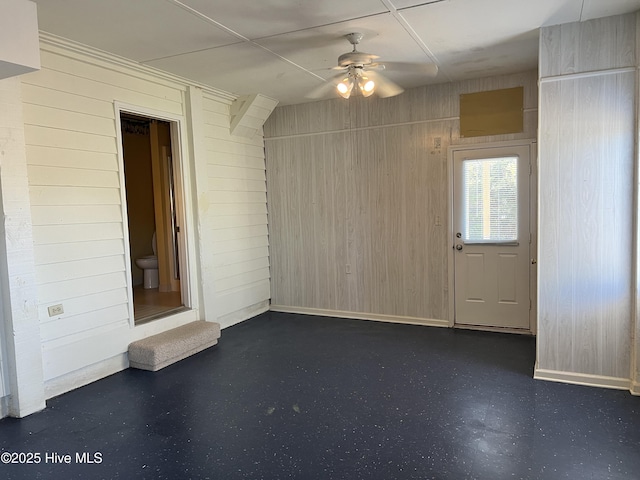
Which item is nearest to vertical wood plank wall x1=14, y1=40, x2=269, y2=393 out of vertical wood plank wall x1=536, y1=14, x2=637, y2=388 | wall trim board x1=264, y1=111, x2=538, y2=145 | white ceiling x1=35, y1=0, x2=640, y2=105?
white ceiling x1=35, y1=0, x2=640, y2=105

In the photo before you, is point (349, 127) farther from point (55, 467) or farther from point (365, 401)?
point (55, 467)

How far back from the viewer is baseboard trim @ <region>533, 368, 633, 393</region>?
11.0 ft

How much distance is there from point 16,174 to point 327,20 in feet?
8.05

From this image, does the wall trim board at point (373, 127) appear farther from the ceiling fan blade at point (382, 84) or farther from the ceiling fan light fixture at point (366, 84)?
the ceiling fan light fixture at point (366, 84)

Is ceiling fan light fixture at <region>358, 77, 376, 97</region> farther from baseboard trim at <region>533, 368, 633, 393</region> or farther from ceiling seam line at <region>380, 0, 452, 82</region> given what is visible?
baseboard trim at <region>533, 368, 633, 393</region>

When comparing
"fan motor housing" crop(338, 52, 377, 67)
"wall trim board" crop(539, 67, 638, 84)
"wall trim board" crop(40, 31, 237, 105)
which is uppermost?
"wall trim board" crop(40, 31, 237, 105)

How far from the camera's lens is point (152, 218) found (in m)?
7.30

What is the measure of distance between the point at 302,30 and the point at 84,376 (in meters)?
3.31

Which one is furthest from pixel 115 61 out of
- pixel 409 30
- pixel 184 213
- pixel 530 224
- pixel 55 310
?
pixel 530 224

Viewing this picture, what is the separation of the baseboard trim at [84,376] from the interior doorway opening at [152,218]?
22.3 inches

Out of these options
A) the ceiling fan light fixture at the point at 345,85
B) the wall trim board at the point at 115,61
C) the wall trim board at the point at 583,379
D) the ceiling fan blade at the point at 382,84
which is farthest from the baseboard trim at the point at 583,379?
the wall trim board at the point at 115,61

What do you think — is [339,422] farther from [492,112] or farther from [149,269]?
[149,269]

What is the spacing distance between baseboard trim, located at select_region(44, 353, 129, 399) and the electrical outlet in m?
0.51

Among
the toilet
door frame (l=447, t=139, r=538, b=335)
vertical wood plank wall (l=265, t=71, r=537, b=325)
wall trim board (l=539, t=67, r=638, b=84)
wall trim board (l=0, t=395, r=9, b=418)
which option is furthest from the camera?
the toilet
